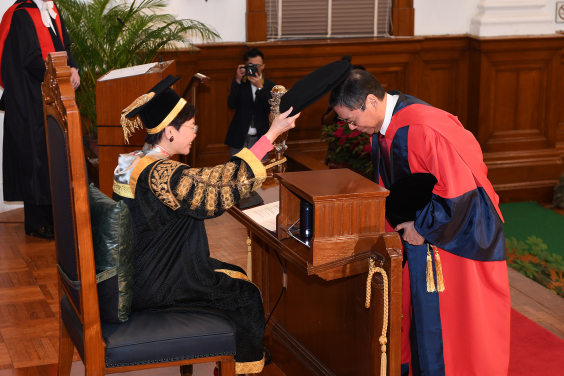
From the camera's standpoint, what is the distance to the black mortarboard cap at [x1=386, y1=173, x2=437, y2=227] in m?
2.52

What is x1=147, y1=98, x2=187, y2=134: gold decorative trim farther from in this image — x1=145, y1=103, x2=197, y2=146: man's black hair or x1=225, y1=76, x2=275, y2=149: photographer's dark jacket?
x1=225, y1=76, x2=275, y2=149: photographer's dark jacket

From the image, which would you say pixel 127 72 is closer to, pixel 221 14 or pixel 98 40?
pixel 98 40

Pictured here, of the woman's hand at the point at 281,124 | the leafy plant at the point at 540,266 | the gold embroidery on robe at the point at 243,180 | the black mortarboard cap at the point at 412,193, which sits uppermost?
the woman's hand at the point at 281,124

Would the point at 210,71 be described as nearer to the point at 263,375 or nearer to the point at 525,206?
the point at 525,206

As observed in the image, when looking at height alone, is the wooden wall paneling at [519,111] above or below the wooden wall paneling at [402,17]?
below

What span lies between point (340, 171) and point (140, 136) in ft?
7.68

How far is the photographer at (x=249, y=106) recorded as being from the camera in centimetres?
588

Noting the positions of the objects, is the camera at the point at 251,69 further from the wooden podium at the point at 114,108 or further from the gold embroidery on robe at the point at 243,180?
the gold embroidery on robe at the point at 243,180

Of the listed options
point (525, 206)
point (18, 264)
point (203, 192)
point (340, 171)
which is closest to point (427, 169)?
point (340, 171)

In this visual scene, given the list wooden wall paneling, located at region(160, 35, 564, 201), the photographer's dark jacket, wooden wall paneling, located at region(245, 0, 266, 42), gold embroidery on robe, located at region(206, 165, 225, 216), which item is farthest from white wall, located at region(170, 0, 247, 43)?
gold embroidery on robe, located at region(206, 165, 225, 216)

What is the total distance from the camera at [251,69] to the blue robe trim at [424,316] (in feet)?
10.8

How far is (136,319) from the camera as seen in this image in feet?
8.04

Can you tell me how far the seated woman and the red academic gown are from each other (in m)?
0.56

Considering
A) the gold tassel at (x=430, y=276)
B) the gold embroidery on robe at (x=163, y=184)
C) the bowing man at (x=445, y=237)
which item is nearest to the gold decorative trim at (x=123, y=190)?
the gold embroidery on robe at (x=163, y=184)
